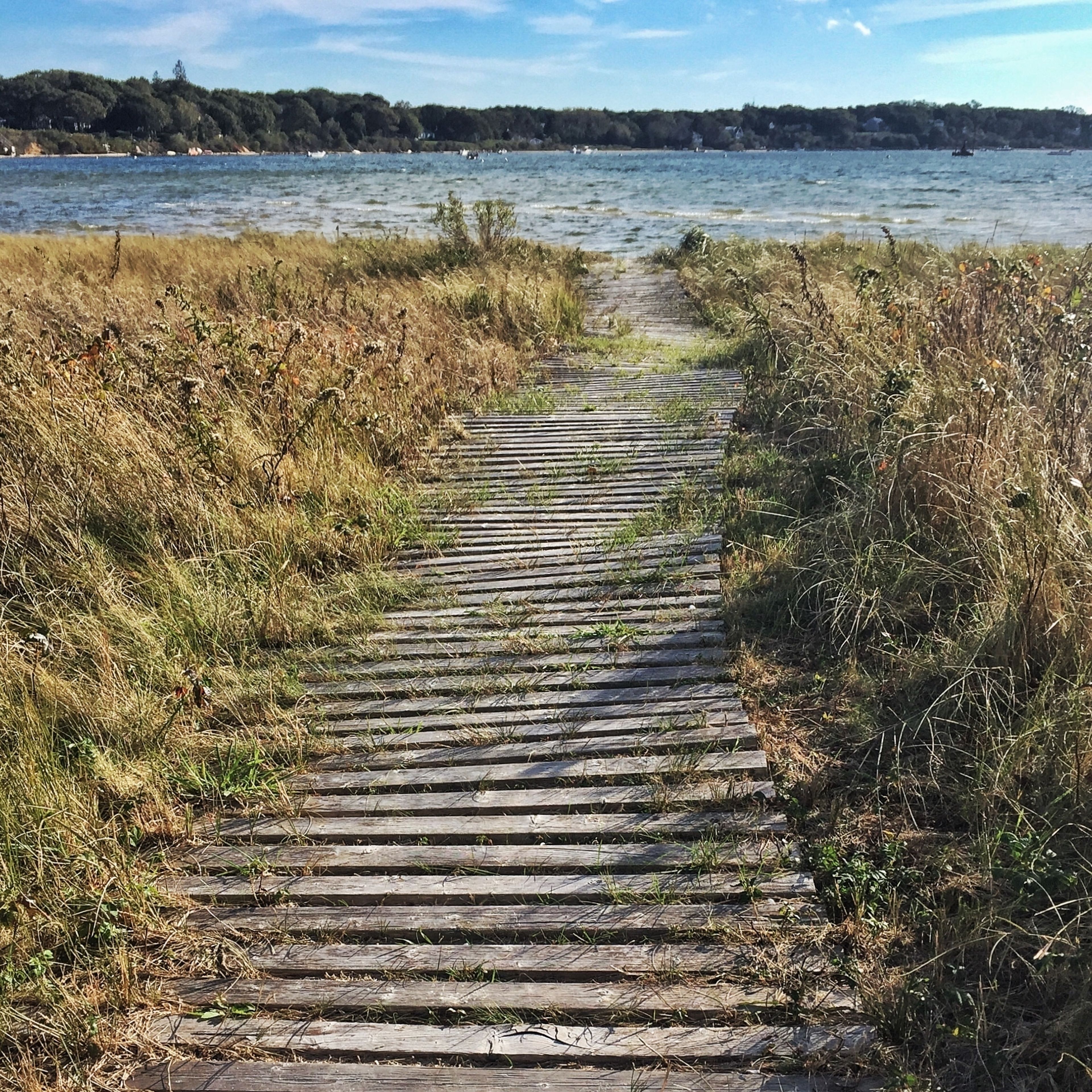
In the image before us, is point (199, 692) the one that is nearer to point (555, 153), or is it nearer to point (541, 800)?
point (541, 800)

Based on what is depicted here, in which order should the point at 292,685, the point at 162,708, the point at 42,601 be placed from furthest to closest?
the point at 42,601 < the point at 292,685 < the point at 162,708

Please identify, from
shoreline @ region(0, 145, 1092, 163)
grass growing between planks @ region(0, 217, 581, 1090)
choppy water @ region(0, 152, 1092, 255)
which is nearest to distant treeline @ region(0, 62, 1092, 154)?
shoreline @ region(0, 145, 1092, 163)

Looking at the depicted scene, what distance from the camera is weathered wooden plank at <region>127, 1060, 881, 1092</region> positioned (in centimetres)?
190

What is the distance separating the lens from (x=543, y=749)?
3158 millimetres

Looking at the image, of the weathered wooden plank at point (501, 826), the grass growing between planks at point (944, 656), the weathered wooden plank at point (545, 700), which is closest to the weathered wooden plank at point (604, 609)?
the grass growing between planks at point (944, 656)

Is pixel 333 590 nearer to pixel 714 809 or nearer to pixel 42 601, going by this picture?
pixel 42 601

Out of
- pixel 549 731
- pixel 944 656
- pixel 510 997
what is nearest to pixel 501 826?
pixel 549 731

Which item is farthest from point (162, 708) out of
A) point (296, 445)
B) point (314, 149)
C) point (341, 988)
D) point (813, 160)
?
point (314, 149)

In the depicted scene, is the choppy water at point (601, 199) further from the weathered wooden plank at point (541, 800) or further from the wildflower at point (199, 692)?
the wildflower at point (199, 692)

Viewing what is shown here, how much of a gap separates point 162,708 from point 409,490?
2790 mm

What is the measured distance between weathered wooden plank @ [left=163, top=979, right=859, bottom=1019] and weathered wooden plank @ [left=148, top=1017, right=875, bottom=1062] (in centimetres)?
4

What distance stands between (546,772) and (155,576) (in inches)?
94.4

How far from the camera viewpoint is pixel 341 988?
7.22ft

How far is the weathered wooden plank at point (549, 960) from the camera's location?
2.20m
